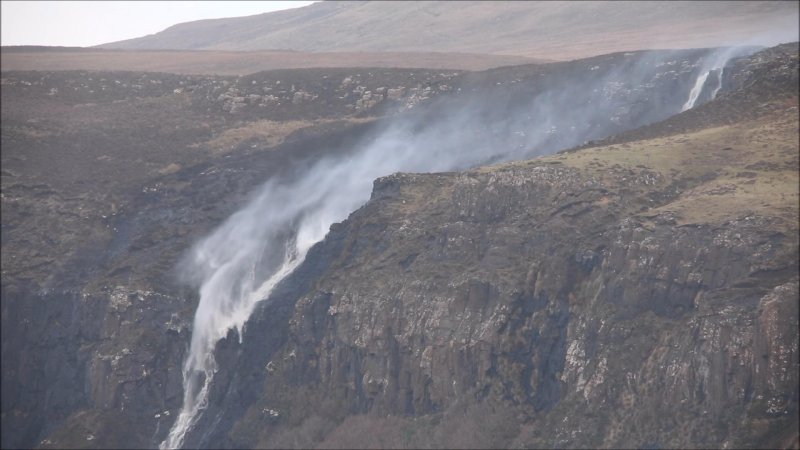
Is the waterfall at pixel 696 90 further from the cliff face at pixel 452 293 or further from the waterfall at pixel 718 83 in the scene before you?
the waterfall at pixel 718 83

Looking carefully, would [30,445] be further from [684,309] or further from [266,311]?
[684,309]

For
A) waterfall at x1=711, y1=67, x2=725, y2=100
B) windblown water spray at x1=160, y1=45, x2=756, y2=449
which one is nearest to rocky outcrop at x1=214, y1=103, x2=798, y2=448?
windblown water spray at x1=160, y1=45, x2=756, y2=449

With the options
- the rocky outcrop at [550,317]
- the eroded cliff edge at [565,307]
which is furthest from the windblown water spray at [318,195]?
the rocky outcrop at [550,317]

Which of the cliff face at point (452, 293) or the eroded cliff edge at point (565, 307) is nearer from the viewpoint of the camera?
the eroded cliff edge at point (565, 307)

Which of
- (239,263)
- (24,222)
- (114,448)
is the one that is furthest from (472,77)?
(114,448)

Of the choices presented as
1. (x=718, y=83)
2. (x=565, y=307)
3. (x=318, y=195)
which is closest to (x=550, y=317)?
(x=565, y=307)

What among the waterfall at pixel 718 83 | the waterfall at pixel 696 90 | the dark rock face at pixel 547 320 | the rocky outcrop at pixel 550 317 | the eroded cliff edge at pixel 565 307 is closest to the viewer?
the dark rock face at pixel 547 320
